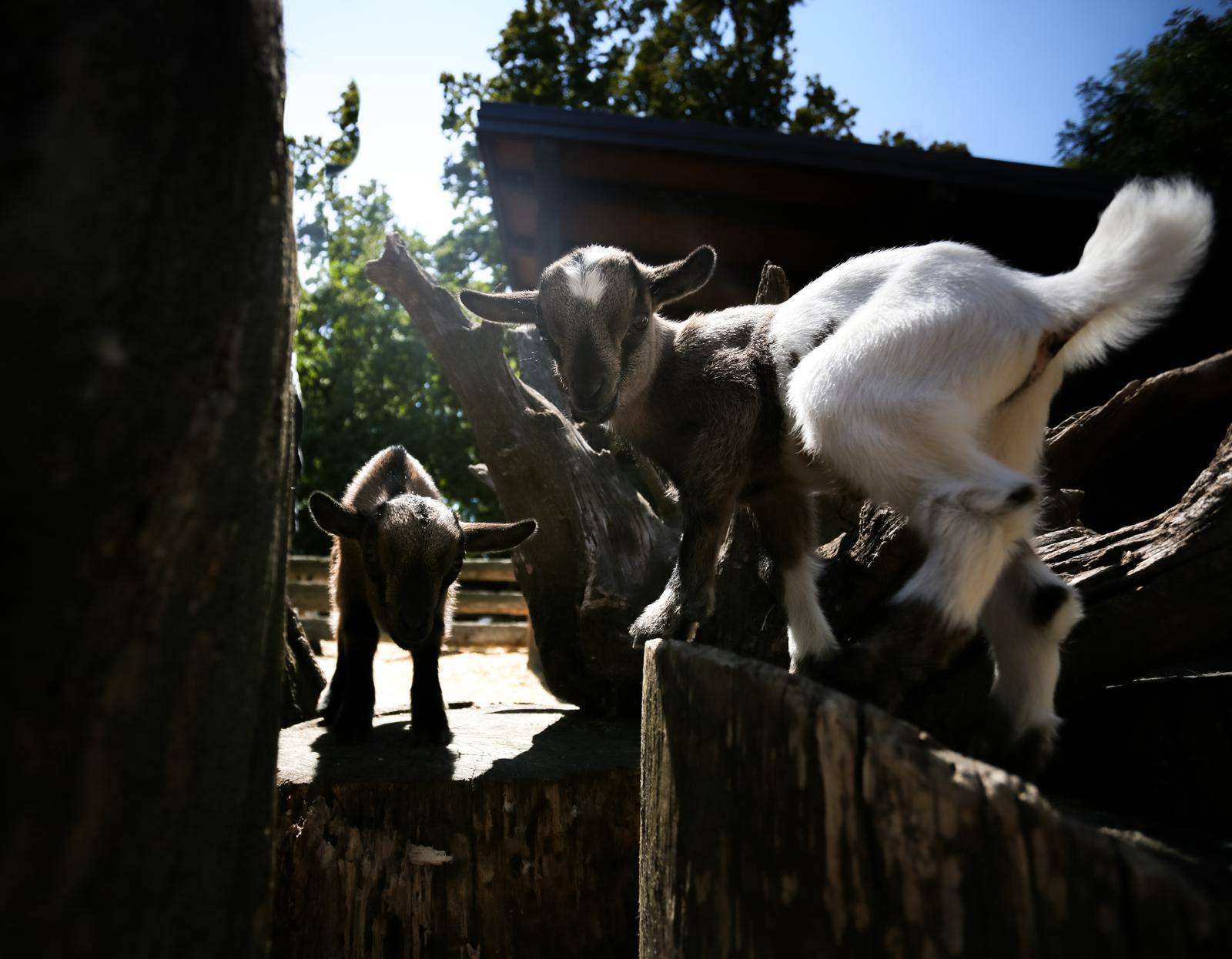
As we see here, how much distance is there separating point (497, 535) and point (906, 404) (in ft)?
6.97

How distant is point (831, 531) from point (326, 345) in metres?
13.7

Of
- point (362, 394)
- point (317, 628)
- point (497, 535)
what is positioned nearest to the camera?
point (497, 535)

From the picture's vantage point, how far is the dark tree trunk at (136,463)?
0.81 m

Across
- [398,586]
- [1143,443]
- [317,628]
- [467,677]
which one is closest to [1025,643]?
[398,586]

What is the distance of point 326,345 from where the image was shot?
16.0 metres

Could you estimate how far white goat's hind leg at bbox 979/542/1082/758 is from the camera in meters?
2.26

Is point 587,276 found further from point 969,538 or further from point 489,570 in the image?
point 489,570

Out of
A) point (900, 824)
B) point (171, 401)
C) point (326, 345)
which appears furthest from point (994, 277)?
point (326, 345)

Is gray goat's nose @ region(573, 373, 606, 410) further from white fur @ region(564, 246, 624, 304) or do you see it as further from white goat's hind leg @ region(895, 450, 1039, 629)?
white goat's hind leg @ region(895, 450, 1039, 629)

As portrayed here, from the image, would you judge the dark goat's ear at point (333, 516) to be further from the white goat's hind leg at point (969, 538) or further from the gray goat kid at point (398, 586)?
the white goat's hind leg at point (969, 538)

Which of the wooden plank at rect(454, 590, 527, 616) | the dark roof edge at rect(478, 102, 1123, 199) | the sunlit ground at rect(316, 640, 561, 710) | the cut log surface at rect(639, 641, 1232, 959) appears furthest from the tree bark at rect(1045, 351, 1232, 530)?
the wooden plank at rect(454, 590, 527, 616)

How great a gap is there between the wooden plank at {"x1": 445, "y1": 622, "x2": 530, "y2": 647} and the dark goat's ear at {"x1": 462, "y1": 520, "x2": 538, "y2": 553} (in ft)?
25.7

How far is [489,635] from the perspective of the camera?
38.0ft

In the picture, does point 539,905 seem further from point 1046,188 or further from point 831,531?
point 1046,188
